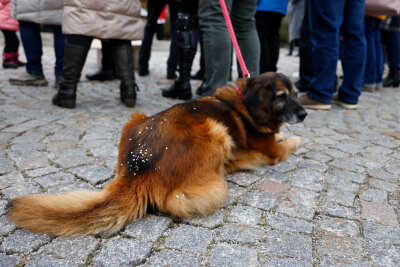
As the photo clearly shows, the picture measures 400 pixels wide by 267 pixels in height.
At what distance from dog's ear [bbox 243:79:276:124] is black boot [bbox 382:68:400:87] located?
553 cm

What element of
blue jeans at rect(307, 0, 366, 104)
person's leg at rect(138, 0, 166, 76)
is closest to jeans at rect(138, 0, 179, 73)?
person's leg at rect(138, 0, 166, 76)

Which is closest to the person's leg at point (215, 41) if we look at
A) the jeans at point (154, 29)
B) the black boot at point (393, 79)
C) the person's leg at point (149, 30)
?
the jeans at point (154, 29)

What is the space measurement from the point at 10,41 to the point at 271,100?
232 inches

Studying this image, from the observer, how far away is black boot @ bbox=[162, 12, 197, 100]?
5.01 metres

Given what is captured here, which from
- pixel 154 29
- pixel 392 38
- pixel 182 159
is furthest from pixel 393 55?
pixel 182 159

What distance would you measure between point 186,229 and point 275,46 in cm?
443

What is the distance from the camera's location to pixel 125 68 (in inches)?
181

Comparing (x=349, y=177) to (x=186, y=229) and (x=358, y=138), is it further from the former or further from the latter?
(x=186, y=229)

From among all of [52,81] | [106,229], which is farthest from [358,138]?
[52,81]

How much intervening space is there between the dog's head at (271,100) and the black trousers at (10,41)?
5.49 m

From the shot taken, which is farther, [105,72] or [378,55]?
[378,55]

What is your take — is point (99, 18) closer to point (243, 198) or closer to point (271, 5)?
point (271, 5)

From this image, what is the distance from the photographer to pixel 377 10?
5.44 meters

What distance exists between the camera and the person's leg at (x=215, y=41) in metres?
3.66
